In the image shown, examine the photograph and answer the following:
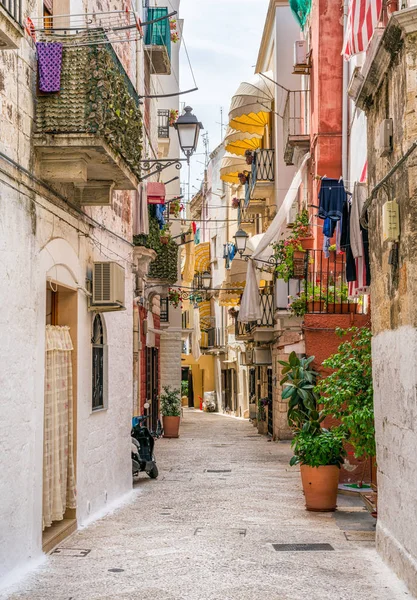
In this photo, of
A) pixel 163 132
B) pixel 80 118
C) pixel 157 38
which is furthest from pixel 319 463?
pixel 163 132

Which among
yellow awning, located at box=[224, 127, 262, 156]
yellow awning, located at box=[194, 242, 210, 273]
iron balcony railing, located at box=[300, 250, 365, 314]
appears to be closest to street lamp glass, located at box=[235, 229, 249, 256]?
yellow awning, located at box=[224, 127, 262, 156]

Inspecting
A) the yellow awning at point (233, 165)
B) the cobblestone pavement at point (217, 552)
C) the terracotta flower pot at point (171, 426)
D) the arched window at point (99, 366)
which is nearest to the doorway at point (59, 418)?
the cobblestone pavement at point (217, 552)

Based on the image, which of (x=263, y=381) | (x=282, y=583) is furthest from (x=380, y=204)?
(x=263, y=381)

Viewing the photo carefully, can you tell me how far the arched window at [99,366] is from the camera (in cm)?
1148

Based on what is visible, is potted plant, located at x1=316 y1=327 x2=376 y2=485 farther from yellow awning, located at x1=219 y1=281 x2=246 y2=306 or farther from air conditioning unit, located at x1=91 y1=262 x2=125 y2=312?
yellow awning, located at x1=219 y1=281 x2=246 y2=306

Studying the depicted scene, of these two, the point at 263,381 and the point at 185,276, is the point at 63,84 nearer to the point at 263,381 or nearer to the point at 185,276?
the point at 263,381

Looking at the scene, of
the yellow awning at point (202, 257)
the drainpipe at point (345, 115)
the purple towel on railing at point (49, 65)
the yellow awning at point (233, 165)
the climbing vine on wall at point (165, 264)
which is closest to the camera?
the purple towel on railing at point (49, 65)

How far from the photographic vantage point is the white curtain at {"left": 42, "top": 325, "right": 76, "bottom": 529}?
9258 mm

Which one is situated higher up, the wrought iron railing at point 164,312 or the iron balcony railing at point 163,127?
the iron balcony railing at point 163,127

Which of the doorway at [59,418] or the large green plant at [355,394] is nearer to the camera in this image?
the doorway at [59,418]

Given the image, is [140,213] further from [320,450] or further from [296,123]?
[296,123]

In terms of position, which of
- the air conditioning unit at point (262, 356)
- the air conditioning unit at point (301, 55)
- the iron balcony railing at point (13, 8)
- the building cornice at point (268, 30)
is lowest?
the air conditioning unit at point (262, 356)

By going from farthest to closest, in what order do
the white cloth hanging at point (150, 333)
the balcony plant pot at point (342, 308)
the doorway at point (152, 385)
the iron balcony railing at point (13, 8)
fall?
the white cloth hanging at point (150, 333)
the doorway at point (152, 385)
the balcony plant pot at point (342, 308)
the iron balcony railing at point (13, 8)

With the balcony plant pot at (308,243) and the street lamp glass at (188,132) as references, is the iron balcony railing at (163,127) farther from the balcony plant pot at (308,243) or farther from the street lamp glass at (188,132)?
the street lamp glass at (188,132)
